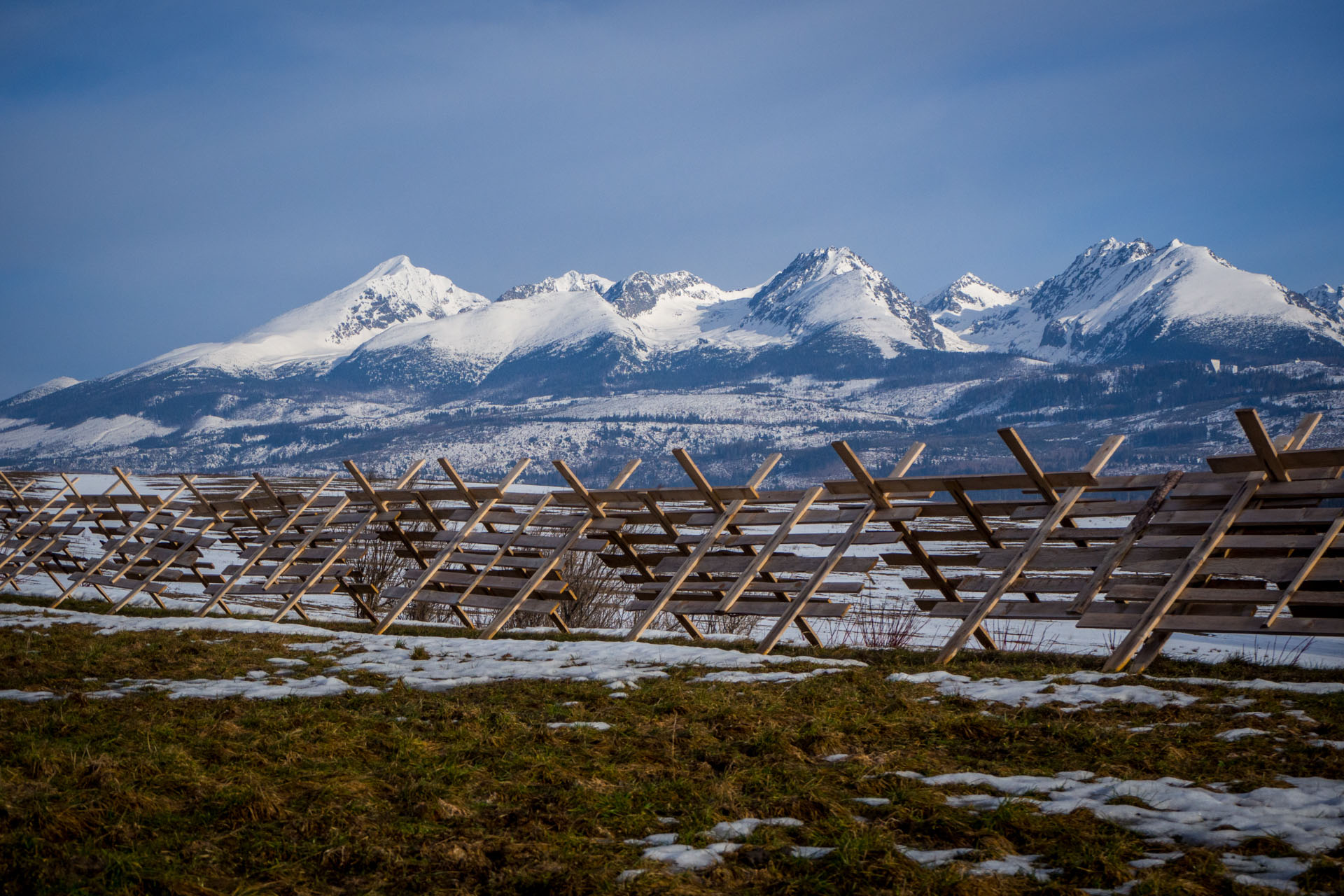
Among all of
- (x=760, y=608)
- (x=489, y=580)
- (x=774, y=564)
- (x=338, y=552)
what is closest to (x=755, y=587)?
(x=774, y=564)

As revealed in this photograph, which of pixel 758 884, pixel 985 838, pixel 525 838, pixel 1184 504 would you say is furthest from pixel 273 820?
pixel 1184 504

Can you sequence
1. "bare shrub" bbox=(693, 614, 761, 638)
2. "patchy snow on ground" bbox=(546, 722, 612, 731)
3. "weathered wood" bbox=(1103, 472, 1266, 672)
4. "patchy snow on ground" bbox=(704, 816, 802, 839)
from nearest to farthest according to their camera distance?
1. "patchy snow on ground" bbox=(704, 816, 802, 839)
2. "patchy snow on ground" bbox=(546, 722, 612, 731)
3. "weathered wood" bbox=(1103, 472, 1266, 672)
4. "bare shrub" bbox=(693, 614, 761, 638)

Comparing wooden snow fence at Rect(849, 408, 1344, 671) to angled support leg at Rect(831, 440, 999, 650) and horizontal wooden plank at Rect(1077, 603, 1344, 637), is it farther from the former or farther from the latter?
angled support leg at Rect(831, 440, 999, 650)

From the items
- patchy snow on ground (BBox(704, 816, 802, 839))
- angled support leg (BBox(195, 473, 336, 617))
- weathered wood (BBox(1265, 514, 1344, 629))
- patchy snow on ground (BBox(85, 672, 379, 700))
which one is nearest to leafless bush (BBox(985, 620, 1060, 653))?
weathered wood (BBox(1265, 514, 1344, 629))

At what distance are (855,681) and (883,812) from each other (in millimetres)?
3032

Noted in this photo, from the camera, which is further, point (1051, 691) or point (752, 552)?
point (752, 552)

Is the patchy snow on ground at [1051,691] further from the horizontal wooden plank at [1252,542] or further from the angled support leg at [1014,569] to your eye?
the horizontal wooden plank at [1252,542]

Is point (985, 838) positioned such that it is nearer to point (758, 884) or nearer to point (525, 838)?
point (758, 884)

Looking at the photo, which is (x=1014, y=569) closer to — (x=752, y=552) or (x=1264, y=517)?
(x=1264, y=517)

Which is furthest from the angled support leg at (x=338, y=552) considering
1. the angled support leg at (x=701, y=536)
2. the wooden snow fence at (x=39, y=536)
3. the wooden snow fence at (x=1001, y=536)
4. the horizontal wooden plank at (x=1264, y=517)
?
the horizontal wooden plank at (x=1264, y=517)

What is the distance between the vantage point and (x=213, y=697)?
6.66 m

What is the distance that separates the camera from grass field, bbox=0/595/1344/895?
3229mm

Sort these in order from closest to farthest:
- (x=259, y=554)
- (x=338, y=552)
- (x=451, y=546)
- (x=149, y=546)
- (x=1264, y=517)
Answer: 1. (x=1264, y=517)
2. (x=451, y=546)
3. (x=338, y=552)
4. (x=259, y=554)
5. (x=149, y=546)

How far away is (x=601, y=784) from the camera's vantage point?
14.0ft
